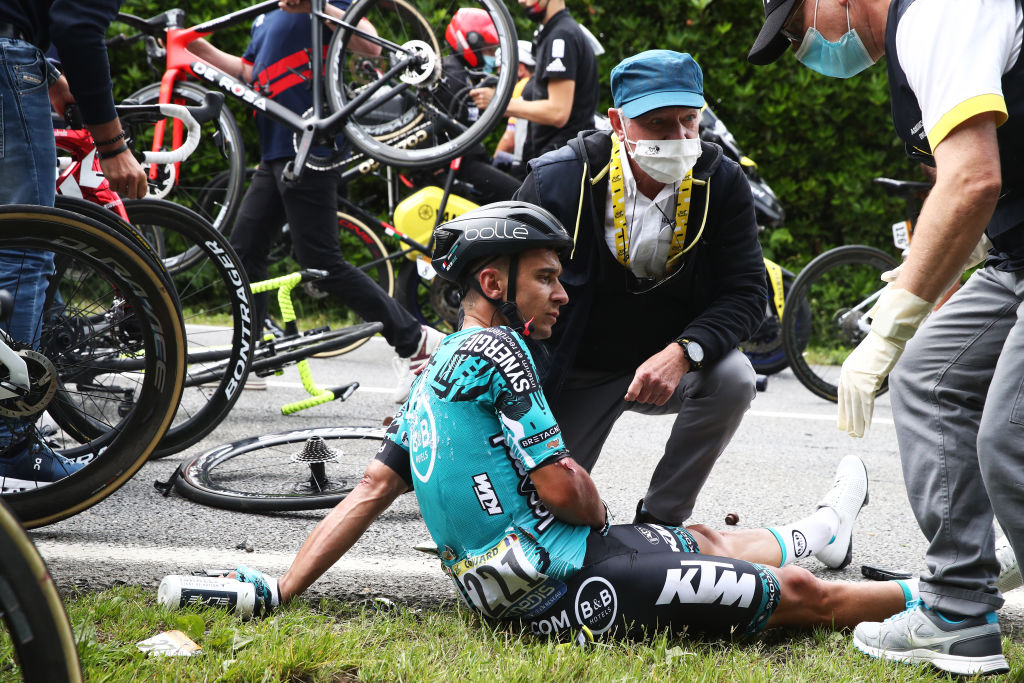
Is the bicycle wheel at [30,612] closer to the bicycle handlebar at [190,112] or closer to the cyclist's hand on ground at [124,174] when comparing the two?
the cyclist's hand on ground at [124,174]

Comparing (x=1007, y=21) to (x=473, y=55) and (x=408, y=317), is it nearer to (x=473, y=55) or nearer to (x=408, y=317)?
(x=408, y=317)

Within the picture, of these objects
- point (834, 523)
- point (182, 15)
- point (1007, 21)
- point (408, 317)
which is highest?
point (182, 15)

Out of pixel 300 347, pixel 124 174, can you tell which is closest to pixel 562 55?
pixel 300 347

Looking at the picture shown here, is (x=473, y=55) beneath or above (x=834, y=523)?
above

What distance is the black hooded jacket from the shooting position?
11.5ft

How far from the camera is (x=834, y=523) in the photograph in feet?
11.7

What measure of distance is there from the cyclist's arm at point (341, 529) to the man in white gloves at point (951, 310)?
127 cm

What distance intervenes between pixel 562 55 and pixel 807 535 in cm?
375

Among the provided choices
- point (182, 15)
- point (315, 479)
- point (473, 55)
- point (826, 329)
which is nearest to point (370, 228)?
point (473, 55)

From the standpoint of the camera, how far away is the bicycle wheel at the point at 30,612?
5.14 ft

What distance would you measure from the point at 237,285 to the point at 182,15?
8.07ft

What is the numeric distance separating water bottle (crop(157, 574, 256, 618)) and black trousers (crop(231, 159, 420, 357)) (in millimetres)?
2873

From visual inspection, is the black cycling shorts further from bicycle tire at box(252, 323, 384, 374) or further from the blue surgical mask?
bicycle tire at box(252, 323, 384, 374)

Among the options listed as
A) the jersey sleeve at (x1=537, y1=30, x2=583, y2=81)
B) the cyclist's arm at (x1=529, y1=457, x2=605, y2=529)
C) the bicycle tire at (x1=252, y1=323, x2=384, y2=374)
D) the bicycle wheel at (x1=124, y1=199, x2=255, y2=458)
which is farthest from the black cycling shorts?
the jersey sleeve at (x1=537, y1=30, x2=583, y2=81)
